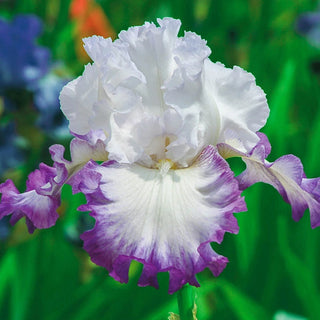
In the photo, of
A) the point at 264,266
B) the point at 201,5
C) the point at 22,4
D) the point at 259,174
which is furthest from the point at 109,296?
the point at 201,5

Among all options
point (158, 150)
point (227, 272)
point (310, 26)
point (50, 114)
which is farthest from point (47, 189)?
point (310, 26)

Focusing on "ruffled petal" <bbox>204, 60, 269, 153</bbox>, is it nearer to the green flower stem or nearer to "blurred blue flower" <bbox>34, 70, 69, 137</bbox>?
the green flower stem

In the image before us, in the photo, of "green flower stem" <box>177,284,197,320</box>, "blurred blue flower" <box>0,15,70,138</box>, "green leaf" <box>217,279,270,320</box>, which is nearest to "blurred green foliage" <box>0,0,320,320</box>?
"green leaf" <box>217,279,270,320</box>

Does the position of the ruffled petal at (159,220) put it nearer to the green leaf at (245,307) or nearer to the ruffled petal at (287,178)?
the ruffled petal at (287,178)

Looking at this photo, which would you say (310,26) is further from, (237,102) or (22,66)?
(237,102)

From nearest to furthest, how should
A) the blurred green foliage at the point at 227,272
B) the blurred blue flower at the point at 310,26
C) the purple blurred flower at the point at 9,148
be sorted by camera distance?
the blurred green foliage at the point at 227,272 < the purple blurred flower at the point at 9,148 < the blurred blue flower at the point at 310,26

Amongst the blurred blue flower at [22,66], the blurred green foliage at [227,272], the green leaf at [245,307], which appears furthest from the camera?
the blurred blue flower at [22,66]

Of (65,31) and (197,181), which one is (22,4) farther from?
(197,181)

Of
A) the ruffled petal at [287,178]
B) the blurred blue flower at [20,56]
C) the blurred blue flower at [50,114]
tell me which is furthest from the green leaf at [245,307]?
the blurred blue flower at [20,56]
